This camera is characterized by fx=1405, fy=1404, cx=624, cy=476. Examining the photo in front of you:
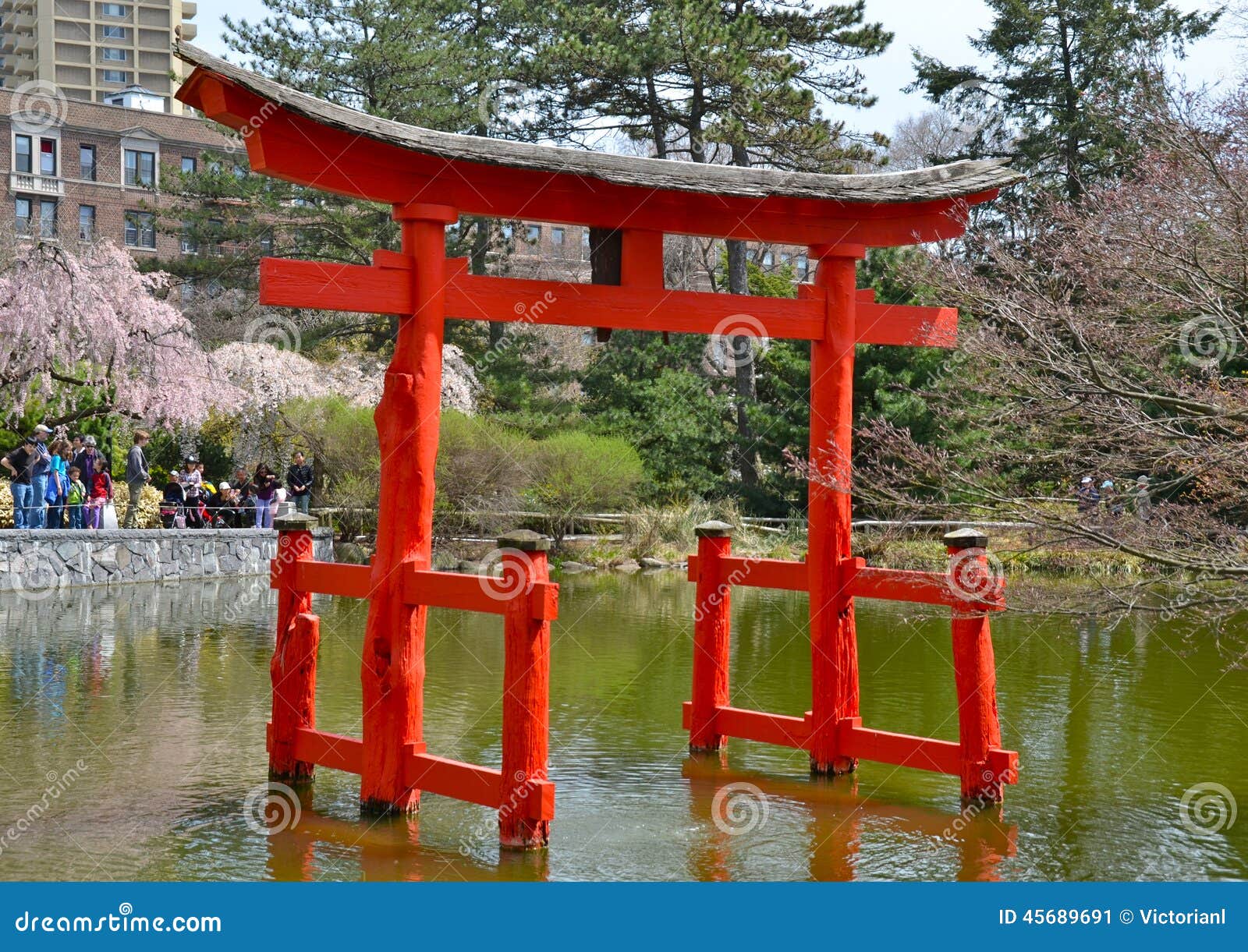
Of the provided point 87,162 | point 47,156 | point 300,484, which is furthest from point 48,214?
point 300,484

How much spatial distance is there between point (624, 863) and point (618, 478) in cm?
1833

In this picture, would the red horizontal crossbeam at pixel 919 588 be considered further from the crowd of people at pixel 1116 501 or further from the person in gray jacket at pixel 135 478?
the person in gray jacket at pixel 135 478

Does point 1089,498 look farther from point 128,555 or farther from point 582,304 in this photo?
point 128,555

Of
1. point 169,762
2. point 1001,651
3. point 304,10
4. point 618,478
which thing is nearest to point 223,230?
point 304,10

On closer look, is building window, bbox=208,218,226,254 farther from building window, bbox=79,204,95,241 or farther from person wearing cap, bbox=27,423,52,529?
building window, bbox=79,204,95,241

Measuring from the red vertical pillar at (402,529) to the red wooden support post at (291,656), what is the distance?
81 centimetres

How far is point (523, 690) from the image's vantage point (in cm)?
718

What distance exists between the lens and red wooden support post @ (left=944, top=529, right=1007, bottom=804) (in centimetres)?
812

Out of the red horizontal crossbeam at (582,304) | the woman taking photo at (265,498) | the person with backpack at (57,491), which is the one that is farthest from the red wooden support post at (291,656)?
the woman taking photo at (265,498)

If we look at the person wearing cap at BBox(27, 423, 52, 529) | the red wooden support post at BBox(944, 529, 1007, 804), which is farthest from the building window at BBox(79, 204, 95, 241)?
the red wooden support post at BBox(944, 529, 1007, 804)

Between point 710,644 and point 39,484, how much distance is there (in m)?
12.6

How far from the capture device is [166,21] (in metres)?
83.9

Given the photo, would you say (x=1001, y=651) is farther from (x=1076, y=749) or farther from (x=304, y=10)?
(x=304, y=10)

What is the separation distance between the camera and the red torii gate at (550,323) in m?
7.41
